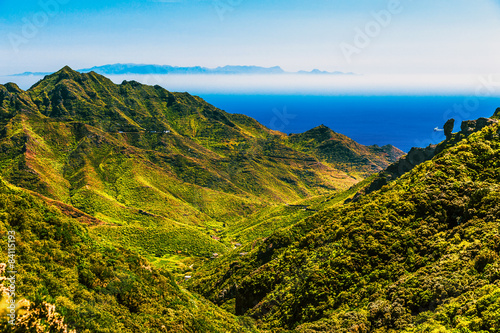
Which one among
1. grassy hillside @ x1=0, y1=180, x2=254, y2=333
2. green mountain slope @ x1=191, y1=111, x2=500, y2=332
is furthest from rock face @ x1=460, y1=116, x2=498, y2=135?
grassy hillside @ x1=0, y1=180, x2=254, y2=333

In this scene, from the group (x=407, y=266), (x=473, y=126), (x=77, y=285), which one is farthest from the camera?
(x=473, y=126)

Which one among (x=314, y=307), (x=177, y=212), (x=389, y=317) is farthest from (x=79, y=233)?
(x=177, y=212)

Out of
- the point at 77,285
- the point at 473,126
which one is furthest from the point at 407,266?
the point at 473,126

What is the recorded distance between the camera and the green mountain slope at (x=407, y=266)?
25141 mm

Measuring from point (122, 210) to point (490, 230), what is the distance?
549 ft

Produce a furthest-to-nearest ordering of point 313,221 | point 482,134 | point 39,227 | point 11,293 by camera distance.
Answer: point 313,221
point 482,134
point 39,227
point 11,293

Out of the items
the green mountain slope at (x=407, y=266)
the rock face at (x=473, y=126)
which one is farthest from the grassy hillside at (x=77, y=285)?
the rock face at (x=473, y=126)

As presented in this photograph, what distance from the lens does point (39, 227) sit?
83.5ft

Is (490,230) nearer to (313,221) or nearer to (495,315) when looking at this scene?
(495,315)

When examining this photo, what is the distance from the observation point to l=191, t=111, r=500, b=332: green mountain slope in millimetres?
25141

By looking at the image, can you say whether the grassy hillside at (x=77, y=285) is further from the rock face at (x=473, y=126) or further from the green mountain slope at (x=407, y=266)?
the rock face at (x=473, y=126)

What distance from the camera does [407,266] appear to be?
32844mm

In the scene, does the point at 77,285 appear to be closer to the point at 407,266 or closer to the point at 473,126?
the point at 407,266

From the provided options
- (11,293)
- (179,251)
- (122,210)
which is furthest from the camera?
(122,210)
